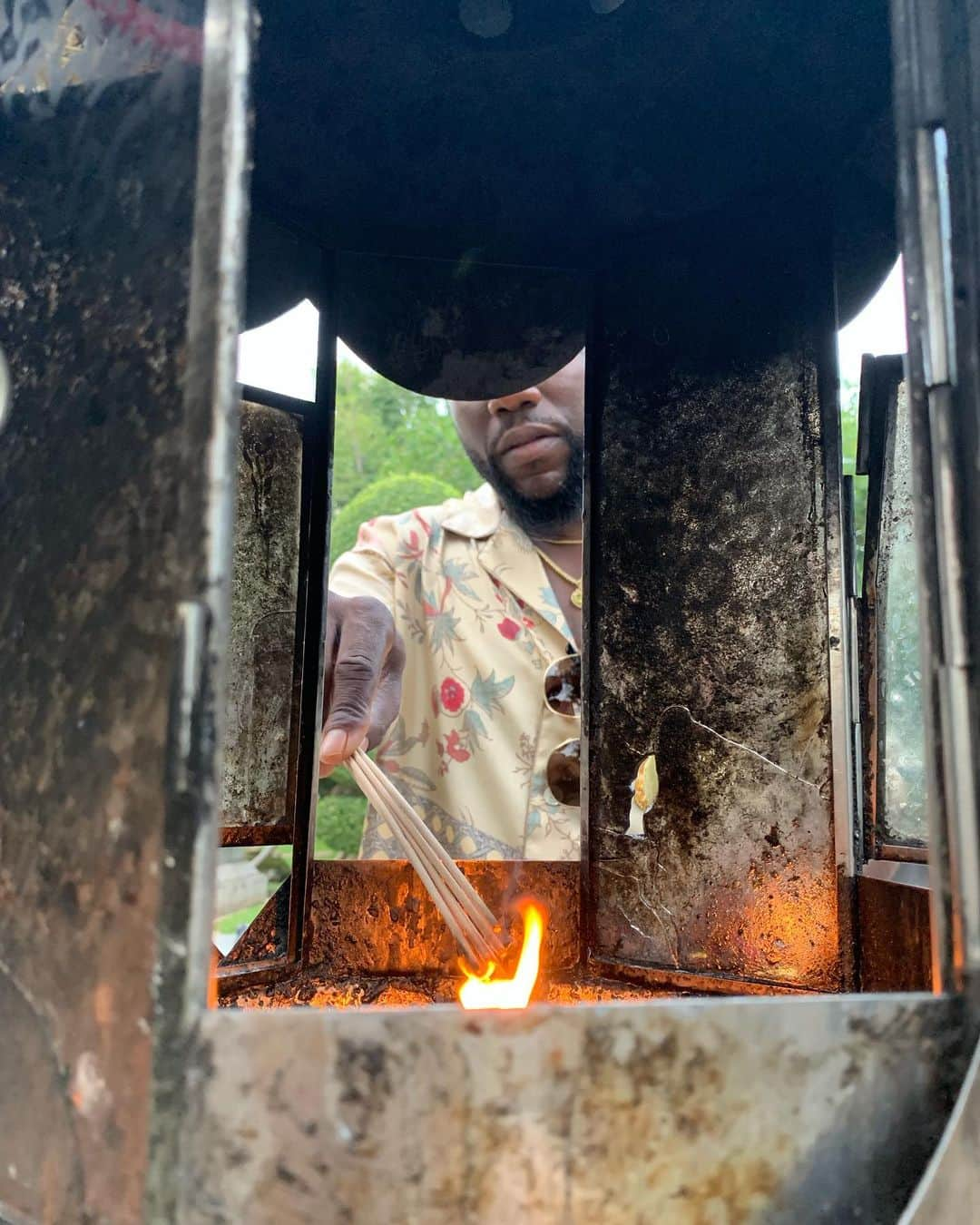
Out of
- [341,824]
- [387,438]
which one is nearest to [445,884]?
[341,824]

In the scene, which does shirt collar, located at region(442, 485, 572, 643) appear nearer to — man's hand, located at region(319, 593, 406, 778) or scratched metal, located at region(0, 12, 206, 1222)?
man's hand, located at region(319, 593, 406, 778)

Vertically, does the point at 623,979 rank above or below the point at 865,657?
below

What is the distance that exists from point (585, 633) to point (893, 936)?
63 cm

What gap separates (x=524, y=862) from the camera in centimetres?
159

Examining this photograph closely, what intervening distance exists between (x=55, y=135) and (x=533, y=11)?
727 millimetres

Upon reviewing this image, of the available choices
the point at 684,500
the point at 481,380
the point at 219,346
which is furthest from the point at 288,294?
the point at 219,346

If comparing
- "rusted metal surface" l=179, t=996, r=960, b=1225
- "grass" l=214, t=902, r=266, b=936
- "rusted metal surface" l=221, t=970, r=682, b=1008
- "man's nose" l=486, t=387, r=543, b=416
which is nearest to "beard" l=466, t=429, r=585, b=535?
"man's nose" l=486, t=387, r=543, b=416

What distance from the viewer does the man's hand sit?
177 cm

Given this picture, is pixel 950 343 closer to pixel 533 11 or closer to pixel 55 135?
pixel 55 135

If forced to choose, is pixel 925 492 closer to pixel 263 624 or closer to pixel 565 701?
pixel 263 624

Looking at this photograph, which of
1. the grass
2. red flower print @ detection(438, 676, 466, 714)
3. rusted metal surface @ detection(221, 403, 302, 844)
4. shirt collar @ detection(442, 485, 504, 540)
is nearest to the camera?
rusted metal surface @ detection(221, 403, 302, 844)

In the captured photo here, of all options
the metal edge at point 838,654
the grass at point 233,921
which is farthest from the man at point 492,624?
the grass at point 233,921

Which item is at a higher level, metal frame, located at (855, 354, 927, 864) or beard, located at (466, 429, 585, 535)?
beard, located at (466, 429, 585, 535)

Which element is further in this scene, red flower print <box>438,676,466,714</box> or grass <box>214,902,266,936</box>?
grass <box>214,902,266,936</box>
